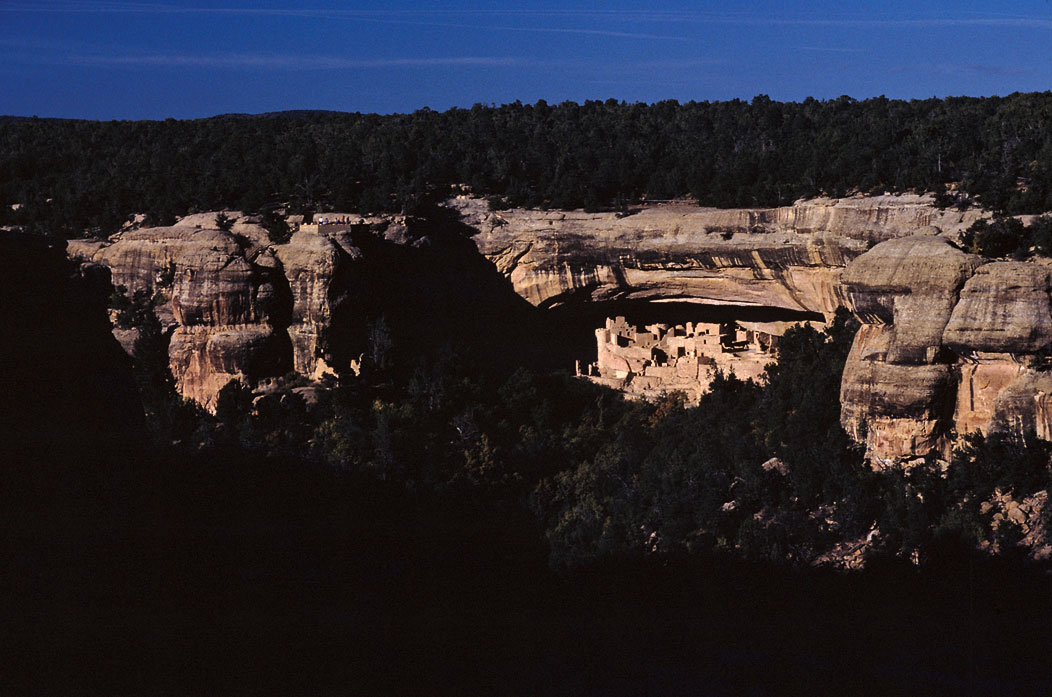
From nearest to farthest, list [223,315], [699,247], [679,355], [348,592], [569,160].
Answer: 1. [348,592]
2. [699,247]
3. [223,315]
4. [679,355]
5. [569,160]

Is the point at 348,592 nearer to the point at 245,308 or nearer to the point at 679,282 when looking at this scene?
the point at 245,308

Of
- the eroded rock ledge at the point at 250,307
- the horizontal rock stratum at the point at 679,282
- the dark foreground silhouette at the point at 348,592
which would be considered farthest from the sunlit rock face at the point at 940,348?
the eroded rock ledge at the point at 250,307

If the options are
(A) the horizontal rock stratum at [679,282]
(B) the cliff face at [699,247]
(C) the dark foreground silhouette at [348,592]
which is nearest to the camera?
(C) the dark foreground silhouette at [348,592]

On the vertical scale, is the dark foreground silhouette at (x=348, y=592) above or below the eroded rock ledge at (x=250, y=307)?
below

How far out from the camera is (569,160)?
101ft

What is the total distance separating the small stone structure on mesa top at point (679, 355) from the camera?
2559cm

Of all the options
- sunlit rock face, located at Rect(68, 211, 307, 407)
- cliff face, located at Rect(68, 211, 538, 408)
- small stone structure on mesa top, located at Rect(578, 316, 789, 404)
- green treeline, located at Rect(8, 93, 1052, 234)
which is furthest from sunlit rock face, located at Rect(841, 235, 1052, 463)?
sunlit rock face, located at Rect(68, 211, 307, 407)

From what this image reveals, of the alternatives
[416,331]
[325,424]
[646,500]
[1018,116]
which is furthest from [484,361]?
[1018,116]

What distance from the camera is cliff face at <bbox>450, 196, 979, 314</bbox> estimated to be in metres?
23.7

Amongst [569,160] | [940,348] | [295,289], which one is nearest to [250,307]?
[295,289]

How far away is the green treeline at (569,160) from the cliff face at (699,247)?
0.73 metres

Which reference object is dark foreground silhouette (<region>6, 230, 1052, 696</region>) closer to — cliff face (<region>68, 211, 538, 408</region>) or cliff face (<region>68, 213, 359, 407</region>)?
cliff face (<region>68, 213, 359, 407</region>)

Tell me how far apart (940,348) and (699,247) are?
19.0 feet

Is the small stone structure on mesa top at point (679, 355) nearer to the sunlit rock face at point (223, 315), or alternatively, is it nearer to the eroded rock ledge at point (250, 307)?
the eroded rock ledge at point (250, 307)
